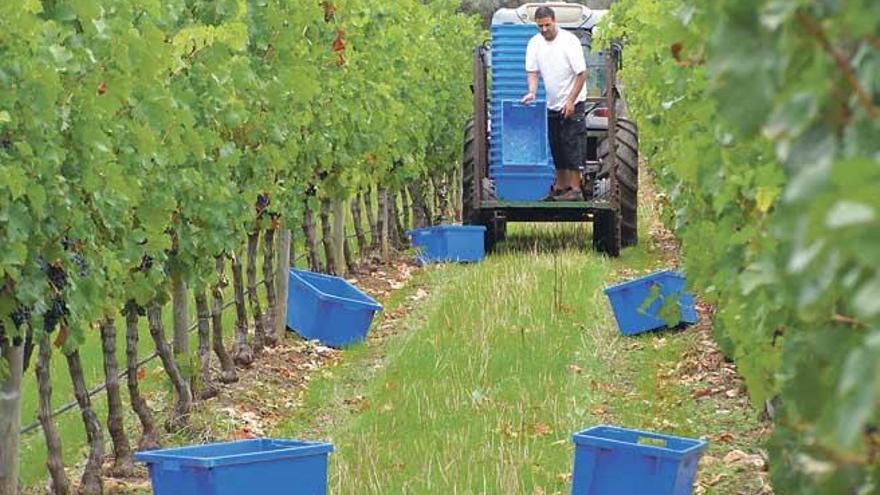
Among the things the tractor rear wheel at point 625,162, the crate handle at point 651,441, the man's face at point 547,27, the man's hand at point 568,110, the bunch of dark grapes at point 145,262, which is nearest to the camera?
the crate handle at point 651,441

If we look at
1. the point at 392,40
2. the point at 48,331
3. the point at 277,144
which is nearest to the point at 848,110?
the point at 48,331

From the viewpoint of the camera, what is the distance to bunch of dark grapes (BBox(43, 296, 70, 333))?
6070mm

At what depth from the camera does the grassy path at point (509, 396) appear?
7430 millimetres

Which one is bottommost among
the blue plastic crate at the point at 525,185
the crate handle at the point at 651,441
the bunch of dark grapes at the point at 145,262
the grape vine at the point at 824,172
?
the blue plastic crate at the point at 525,185

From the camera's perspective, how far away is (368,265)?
54.9ft

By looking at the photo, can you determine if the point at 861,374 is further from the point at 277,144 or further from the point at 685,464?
the point at 277,144

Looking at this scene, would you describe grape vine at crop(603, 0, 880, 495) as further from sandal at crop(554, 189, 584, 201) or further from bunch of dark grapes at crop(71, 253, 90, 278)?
sandal at crop(554, 189, 584, 201)

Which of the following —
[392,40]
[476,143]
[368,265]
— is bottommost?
[368,265]

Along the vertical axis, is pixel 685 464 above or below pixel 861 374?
below

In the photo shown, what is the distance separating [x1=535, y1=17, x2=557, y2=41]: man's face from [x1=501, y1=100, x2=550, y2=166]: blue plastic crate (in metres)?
0.78

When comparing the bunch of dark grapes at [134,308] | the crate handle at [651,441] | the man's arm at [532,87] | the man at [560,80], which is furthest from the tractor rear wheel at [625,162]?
the crate handle at [651,441]

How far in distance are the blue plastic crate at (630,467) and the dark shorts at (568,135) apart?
9480mm

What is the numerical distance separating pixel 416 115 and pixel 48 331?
10918 millimetres

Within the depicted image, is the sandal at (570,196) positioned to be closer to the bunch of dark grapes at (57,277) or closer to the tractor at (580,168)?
the tractor at (580,168)
